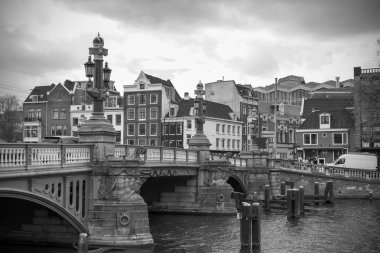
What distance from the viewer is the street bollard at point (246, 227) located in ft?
80.4

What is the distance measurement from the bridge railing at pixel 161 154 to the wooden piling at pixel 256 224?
615 cm

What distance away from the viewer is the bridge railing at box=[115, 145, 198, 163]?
87.5 ft

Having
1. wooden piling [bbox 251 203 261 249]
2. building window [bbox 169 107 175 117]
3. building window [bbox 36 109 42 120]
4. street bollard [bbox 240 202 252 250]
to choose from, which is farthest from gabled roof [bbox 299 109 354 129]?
street bollard [bbox 240 202 252 250]

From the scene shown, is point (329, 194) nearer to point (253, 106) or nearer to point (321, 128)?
point (321, 128)

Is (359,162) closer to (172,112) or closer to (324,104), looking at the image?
(324,104)

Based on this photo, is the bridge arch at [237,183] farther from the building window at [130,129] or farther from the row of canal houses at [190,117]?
the building window at [130,129]

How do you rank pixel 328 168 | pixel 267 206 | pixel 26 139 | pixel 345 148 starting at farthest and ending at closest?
pixel 26 139
pixel 345 148
pixel 328 168
pixel 267 206

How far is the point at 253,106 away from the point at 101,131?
66080mm

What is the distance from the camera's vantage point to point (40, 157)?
2012cm

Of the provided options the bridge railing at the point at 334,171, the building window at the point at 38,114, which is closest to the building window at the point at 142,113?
the building window at the point at 38,114

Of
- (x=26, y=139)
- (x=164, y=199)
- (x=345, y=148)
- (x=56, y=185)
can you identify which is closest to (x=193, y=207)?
(x=164, y=199)

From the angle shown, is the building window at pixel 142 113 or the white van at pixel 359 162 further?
the building window at pixel 142 113

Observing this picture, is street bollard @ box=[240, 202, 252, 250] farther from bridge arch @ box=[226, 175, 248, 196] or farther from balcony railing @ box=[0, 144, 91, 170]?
bridge arch @ box=[226, 175, 248, 196]

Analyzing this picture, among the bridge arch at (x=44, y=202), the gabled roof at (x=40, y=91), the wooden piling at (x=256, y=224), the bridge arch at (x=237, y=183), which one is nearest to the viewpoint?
the bridge arch at (x=44, y=202)
